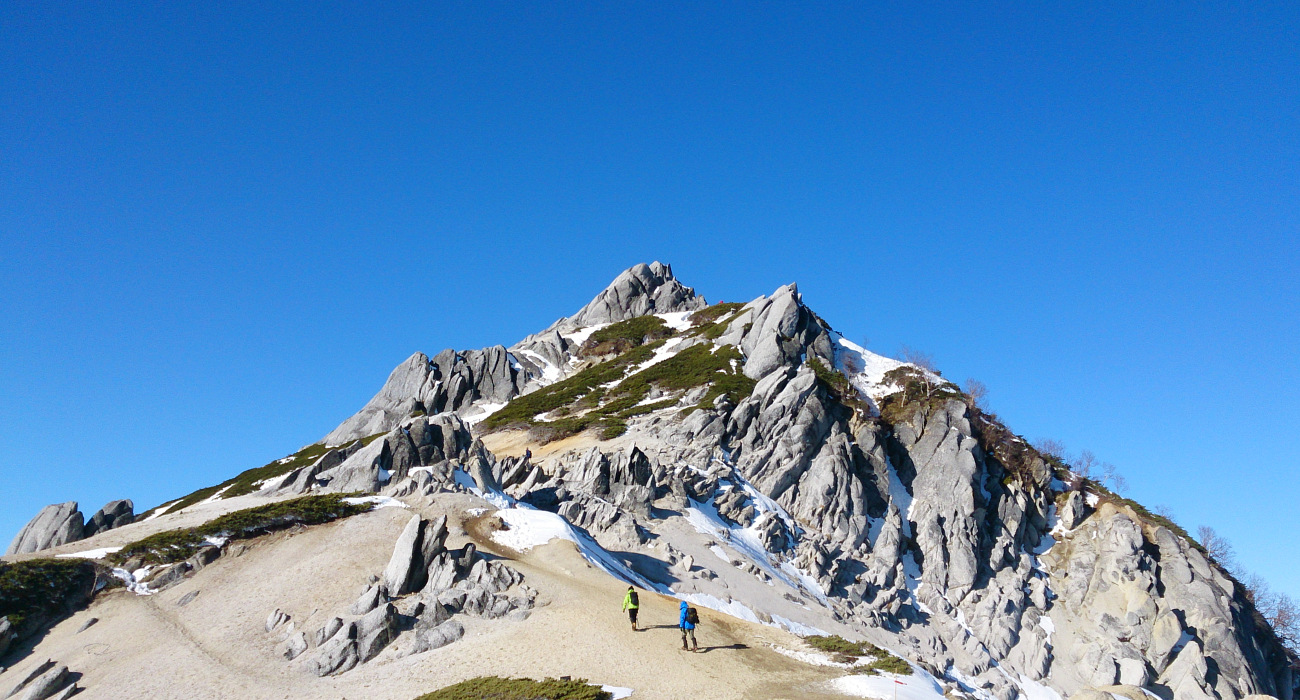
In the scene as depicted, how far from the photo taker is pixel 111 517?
5184 centimetres

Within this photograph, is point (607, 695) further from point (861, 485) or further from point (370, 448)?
point (861, 485)

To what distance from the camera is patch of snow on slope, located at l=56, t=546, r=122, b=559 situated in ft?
109

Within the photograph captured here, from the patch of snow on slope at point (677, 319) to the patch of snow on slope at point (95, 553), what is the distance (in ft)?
278

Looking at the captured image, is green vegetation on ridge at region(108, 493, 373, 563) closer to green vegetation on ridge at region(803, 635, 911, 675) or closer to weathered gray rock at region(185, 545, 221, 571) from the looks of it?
weathered gray rock at region(185, 545, 221, 571)

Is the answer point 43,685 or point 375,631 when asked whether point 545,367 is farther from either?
point 43,685

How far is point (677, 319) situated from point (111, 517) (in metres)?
80.6

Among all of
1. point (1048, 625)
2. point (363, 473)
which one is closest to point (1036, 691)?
point (1048, 625)

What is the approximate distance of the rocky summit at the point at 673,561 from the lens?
26.7 meters

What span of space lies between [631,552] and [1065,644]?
1236 inches

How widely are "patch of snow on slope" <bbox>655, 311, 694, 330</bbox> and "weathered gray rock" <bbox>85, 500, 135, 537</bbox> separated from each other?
244 feet

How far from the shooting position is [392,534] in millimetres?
36531

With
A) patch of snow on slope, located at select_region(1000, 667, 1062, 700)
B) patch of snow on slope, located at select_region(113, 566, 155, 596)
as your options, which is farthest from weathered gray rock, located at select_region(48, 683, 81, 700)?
patch of snow on slope, located at select_region(1000, 667, 1062, 700)

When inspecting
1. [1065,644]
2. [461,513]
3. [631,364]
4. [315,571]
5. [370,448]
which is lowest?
[1065,644]

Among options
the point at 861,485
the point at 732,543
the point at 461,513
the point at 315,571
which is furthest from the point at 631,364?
the point at 315,571
